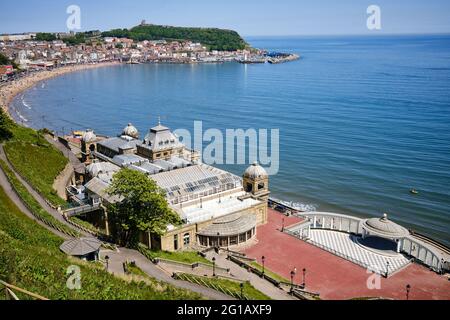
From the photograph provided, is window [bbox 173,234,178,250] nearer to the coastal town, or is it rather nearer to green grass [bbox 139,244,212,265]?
the coastal town

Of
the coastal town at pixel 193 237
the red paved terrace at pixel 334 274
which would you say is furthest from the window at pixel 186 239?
the red paved terrace at pixel 334 274

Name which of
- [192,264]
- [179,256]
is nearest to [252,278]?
[192,264]

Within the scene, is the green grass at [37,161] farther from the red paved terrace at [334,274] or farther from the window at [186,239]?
the red paved terrace at [334,274]

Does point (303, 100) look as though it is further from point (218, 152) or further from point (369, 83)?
point (218, 152)

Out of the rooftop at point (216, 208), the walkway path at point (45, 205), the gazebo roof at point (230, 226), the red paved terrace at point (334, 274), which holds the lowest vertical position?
the red paved terrace at point (334, 274)

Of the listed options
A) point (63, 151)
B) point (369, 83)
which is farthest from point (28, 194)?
point (369, 83)

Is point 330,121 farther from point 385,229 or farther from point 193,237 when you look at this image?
point 193,237

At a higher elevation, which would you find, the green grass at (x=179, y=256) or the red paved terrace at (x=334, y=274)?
the green grass at (x=179, y=256)
